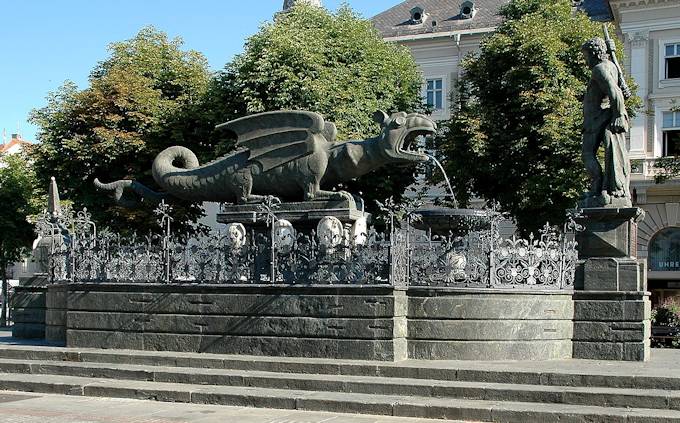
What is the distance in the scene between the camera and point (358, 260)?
1393 centimetres

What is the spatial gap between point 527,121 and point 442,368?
1910 cm

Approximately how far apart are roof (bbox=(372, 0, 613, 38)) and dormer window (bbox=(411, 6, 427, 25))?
16cm

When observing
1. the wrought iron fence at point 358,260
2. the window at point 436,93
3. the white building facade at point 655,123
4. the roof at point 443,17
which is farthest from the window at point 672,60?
the wrought iron fence at point 358,260

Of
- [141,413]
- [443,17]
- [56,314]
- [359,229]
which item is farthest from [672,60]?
[141,413]

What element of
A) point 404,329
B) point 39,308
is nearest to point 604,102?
point 404,329

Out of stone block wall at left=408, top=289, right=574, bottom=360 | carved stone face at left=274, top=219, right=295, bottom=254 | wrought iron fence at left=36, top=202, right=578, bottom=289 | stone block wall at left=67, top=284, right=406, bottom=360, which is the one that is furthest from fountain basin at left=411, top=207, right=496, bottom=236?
stone block wall at left=67, top=284, right=406, bottom=360

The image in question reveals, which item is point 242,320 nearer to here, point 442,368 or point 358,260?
point 358,260

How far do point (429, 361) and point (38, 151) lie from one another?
22.8 m

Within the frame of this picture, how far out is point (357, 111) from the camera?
2998 centimetres

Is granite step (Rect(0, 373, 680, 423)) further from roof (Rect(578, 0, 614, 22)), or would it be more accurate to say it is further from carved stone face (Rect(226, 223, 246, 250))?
roof (Rect(578, 0, 614, 22))

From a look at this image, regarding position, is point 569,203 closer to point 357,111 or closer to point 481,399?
point 357,111

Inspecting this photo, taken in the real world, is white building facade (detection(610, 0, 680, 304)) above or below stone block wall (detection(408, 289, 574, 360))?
above

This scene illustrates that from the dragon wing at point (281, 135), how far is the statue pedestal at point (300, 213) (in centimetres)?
84

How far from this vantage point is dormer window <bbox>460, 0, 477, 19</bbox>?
45281mm
